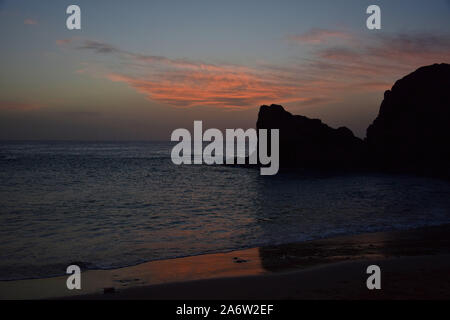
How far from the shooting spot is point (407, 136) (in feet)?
180

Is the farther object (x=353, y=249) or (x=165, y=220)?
(x=165, y=220)

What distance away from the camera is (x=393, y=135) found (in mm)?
56531

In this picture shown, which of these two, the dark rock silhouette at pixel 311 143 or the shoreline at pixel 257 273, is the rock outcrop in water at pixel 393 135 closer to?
the dark rock silhouette at pixel 311 143

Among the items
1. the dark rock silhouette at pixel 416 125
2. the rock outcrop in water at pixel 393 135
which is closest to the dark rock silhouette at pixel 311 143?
the rock outcrop in water at pixel 393 135

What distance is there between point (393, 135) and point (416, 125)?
3.42m

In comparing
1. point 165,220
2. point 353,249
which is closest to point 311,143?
point 165,220

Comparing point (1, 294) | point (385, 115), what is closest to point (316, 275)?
point (1, 294)

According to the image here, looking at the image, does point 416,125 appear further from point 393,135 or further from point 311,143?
point 311,143

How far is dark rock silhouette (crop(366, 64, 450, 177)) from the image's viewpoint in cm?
5184

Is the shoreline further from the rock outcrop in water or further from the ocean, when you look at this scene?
the rock outcrop in water

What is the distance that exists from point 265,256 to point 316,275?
2471 millimetres

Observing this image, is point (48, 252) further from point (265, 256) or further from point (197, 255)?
point (265, 256)

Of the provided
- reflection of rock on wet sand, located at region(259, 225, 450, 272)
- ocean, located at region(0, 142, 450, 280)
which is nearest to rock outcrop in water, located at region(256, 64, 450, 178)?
ocean, located at region(0, 142, 450, 280)

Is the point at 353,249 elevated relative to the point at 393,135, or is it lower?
lower
